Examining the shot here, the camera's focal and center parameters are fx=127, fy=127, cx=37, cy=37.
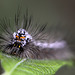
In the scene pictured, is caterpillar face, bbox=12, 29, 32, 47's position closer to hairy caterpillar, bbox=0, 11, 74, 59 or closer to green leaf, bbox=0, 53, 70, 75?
hairy caterpillar, bbox=0, 11, 74, 59

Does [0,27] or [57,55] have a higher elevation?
[0,27]

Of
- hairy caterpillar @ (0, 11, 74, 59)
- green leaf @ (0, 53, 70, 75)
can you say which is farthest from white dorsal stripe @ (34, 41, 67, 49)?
green leaf @ (0, 53, 70, 75)

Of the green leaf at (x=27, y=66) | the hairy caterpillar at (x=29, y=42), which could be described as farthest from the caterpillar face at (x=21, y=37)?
the green leaf at (x=27, y=66)

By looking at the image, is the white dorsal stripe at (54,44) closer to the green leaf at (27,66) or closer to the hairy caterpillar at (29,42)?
the hairy caterpillar at (29,42)

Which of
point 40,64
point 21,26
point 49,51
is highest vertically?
point 21,26

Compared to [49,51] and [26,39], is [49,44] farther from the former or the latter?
[26,39]

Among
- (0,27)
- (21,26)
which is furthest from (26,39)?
(0,27)

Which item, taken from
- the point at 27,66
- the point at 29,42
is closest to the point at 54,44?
the point at 29,42
